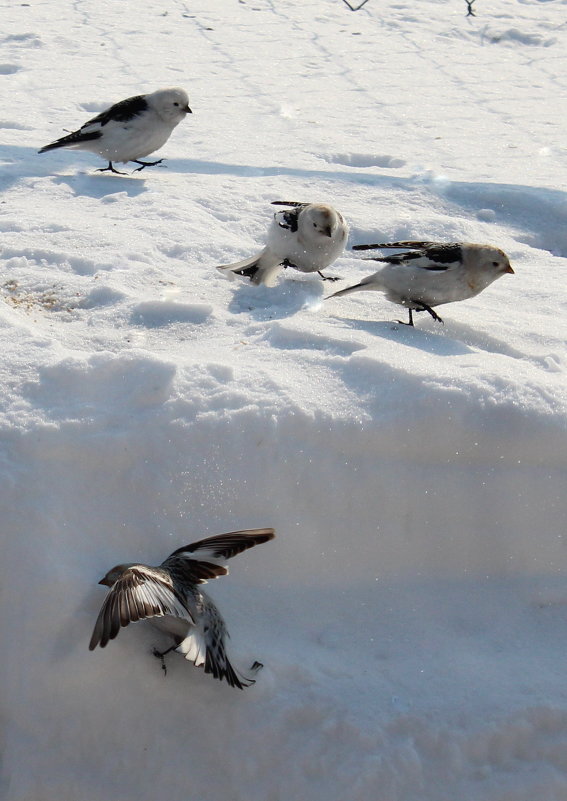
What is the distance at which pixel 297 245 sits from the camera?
4.34 metres

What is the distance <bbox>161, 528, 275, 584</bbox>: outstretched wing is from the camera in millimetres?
2613

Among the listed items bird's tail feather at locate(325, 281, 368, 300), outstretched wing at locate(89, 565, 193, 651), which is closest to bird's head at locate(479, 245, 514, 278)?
bird's tail feather at locate(325, 281, 368, 300)

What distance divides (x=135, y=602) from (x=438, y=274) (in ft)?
6.75

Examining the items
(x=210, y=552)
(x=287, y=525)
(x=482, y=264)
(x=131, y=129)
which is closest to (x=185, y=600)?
(x=210, y=552)

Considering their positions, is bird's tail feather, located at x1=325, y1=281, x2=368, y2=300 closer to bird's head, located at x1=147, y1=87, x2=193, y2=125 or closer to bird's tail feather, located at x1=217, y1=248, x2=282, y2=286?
bird's tail feather, located at x1=217, y1=248, x2=282, y2=286

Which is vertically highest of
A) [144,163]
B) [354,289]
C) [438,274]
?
[438,274]

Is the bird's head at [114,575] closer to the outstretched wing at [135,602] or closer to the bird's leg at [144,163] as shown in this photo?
the outstretched wing at [135,602]

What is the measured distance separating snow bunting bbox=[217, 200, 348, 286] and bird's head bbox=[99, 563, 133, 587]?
2029 millimetres

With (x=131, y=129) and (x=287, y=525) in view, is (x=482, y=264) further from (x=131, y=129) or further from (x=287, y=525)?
(x=131, y=129)

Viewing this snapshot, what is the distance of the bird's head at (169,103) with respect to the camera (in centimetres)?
605

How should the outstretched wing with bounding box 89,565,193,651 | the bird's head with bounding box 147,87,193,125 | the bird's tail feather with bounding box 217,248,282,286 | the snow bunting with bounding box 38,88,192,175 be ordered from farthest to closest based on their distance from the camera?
the bird's head with bounding box 147,87,193,125, the snow bunting with bounding box 38,88,192,175, the bird's tail feather with bounding box 217,248,282,286, the outstretched wing with bounding box 89,565,193,651

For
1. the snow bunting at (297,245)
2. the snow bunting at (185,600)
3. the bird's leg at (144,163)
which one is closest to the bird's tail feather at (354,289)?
the snow bunting at (297,245)

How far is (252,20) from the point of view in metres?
10.6

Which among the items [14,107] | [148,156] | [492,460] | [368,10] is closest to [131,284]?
[492,460]
